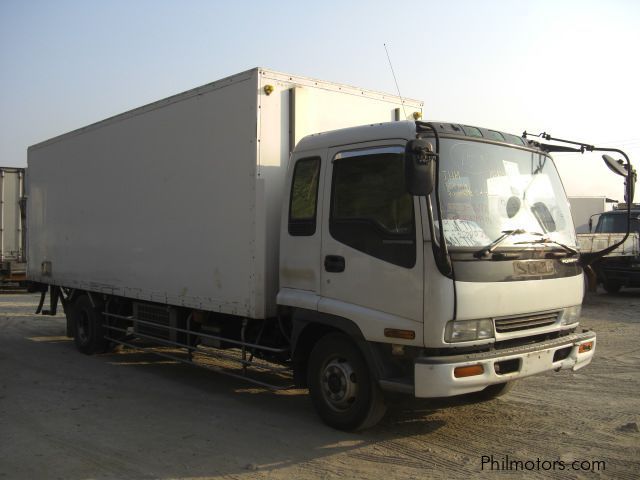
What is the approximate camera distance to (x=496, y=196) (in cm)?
498

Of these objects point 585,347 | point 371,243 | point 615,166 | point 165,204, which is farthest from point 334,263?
point 165,204

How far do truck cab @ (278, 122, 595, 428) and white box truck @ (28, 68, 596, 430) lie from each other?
0.6 inches

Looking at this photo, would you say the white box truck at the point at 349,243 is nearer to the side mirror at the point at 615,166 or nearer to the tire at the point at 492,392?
the tire at the point at 492,392

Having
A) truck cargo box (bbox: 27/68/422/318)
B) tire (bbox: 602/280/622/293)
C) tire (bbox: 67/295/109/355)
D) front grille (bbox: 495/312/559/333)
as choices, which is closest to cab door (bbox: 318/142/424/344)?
front grille (bbox: 495/312/559/333)

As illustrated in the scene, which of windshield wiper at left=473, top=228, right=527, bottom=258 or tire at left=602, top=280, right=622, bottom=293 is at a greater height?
windshield wiper at left=473, top=228, right=527, bottom=258

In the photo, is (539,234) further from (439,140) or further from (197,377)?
(197,377)

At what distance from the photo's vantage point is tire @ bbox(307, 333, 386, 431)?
507cm

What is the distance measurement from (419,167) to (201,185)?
317cm

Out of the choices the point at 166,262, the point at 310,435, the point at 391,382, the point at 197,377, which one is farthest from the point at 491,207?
the point at 197,377

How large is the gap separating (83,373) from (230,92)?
14.7ft

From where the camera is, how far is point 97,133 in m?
8.97

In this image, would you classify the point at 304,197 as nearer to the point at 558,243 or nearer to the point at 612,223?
the point at 558,243

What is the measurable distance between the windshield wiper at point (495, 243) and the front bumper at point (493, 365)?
78cm
